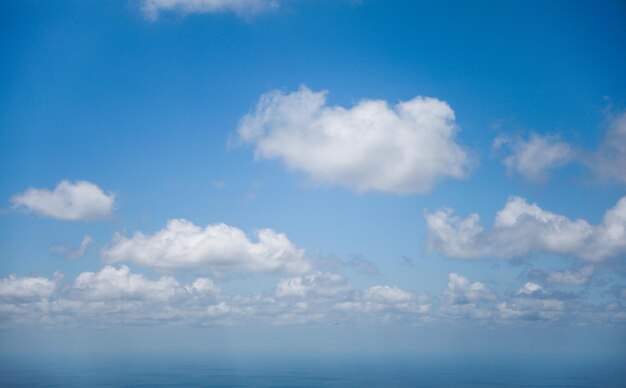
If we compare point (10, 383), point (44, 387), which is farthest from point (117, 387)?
point (10, 383)

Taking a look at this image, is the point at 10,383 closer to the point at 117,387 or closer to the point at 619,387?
the point at 117,387

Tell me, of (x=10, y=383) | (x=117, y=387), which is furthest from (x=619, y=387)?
(x=10, y=383)

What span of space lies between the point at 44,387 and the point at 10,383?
71.2 feet

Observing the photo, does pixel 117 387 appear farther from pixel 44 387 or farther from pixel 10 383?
pixel 10 383

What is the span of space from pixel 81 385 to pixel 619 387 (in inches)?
9518

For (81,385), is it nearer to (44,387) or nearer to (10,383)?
(44,387)

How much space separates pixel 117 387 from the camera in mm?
198625

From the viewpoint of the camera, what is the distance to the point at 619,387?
197 metres

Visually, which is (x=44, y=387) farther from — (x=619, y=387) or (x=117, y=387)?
(x=619, y=387)

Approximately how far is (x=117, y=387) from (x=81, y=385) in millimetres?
15648

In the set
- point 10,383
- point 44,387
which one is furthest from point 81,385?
point 10,383

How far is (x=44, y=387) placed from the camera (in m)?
188

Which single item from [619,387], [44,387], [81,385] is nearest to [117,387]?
[81,385]

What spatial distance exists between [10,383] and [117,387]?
47.0 meters
